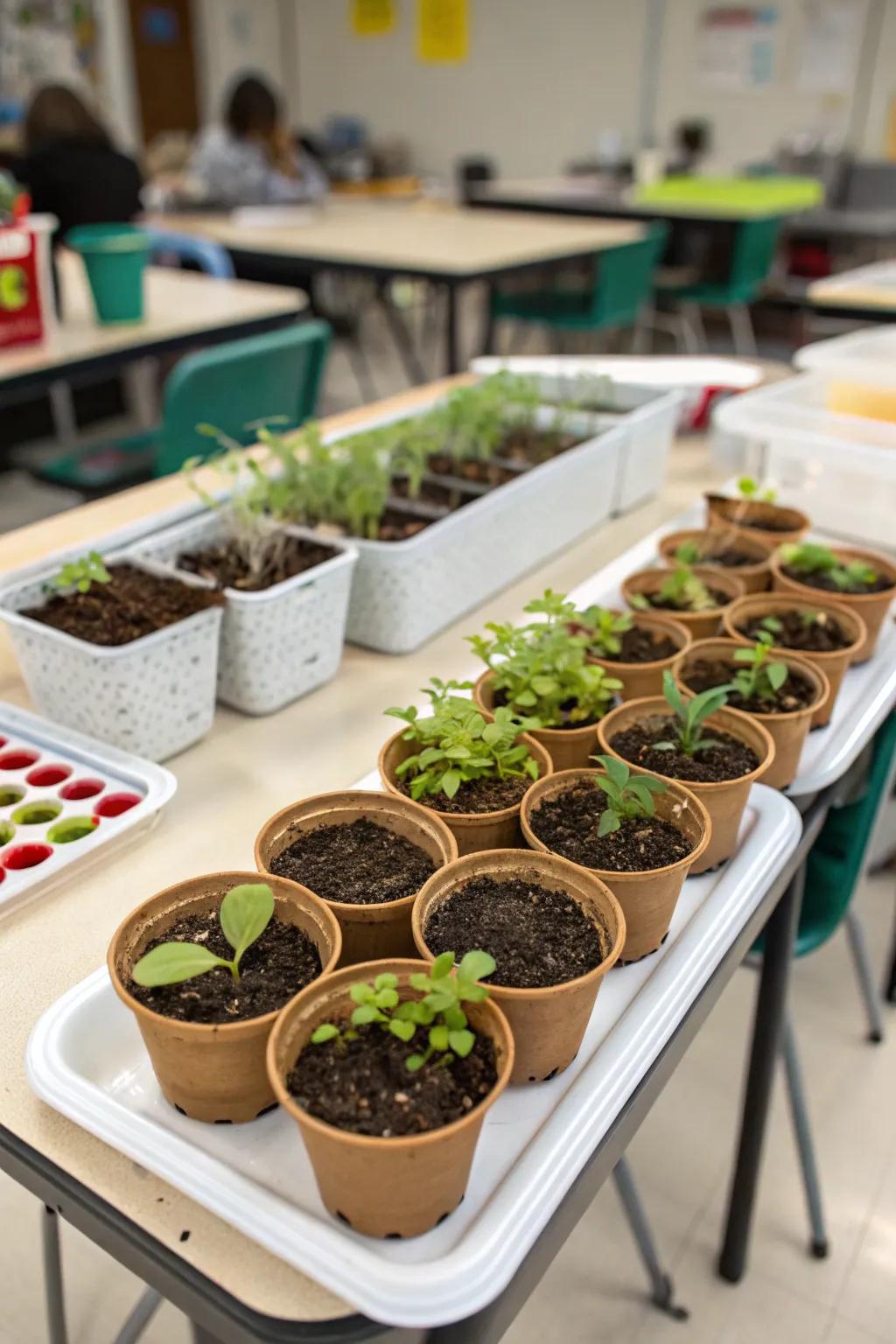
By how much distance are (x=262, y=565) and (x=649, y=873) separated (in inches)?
25.0

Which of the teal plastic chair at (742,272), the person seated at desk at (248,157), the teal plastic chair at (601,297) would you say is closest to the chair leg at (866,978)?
the teal plastic chair at (601,297)

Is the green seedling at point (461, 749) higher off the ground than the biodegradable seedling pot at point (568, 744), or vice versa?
the green seedling at point (461, 749)

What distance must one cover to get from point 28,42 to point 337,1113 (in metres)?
8.20

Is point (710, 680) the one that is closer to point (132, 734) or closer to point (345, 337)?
point (132, 734)

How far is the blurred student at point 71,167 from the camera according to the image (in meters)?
3.60

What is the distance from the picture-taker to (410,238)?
4031mm

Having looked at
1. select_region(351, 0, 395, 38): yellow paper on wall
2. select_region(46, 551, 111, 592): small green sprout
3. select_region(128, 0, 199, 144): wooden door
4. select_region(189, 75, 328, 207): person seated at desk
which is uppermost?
select_region(351, 0, 395, 38): yellow paper on wall

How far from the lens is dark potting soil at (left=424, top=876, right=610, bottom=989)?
0.72 meters

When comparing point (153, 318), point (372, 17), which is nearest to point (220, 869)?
point (153, 318)

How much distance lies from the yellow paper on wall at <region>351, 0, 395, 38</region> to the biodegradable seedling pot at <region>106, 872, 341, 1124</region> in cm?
883

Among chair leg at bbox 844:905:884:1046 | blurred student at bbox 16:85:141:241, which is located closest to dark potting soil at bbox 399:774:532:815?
chair leg at bbox 844:905:884:1046

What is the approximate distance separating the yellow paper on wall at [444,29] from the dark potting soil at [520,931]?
836 cm

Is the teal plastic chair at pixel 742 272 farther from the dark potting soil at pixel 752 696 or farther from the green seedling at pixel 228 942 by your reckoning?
the green seedling at pixel 228 942

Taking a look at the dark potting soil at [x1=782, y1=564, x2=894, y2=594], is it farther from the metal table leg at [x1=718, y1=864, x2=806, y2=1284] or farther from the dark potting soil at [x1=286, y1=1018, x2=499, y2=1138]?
the dark potting soil at [x1=286, y1=1018, x2=499, y2=1138]
